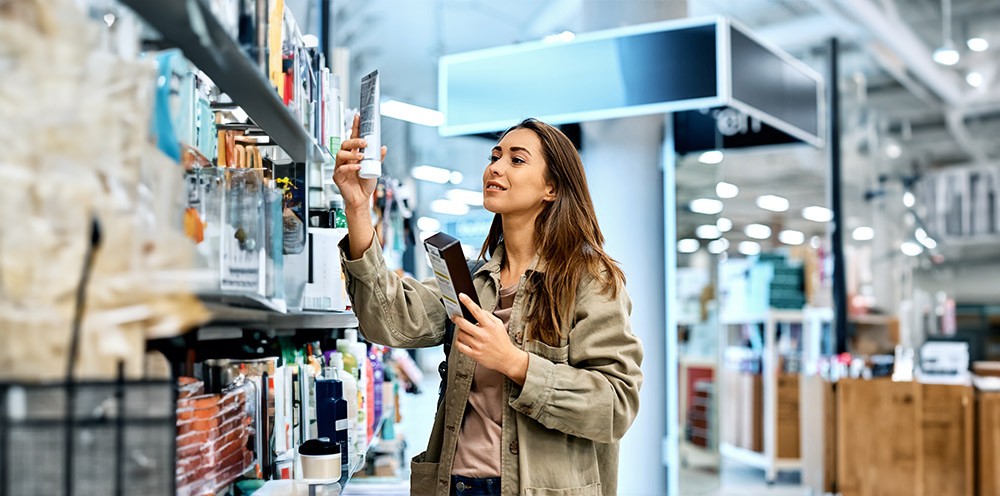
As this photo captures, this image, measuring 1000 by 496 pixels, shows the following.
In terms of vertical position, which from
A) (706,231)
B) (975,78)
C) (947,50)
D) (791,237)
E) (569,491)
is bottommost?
(569,491)

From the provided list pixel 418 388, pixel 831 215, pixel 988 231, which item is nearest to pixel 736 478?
pixel 831 215

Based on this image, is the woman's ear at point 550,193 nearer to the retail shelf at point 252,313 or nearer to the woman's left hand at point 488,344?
the woman's left hand at point 488,344

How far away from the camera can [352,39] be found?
11.5 metres

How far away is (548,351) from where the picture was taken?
Answer: 2.04m

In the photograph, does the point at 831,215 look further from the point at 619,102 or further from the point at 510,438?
the point at 510,438

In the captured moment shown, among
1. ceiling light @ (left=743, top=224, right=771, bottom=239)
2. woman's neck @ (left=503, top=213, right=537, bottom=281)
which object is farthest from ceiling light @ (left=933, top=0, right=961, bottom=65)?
ceiling light @ (left=743, top=224, right=771, bottom=239)

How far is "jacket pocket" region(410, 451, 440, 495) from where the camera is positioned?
2100 mm

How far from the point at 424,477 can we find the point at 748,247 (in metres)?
22.1

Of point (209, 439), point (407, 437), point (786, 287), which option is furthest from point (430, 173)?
point (209, 439)

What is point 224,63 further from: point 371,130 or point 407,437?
point 407,437

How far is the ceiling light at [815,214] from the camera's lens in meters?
20.4

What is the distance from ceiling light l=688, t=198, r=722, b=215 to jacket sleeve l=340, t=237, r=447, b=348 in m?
3.35

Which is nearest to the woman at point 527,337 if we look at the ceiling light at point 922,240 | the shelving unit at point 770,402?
the shelving unit at point 770,402

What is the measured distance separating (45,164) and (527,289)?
1245 millimetres
